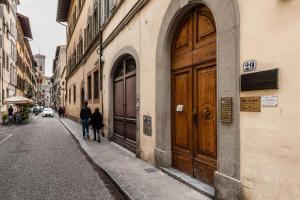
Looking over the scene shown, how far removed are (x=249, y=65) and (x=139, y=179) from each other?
3453 mm

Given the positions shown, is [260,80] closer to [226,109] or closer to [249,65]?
[249,65]

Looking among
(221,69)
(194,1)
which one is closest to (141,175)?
(221,69)

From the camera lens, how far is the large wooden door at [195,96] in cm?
593

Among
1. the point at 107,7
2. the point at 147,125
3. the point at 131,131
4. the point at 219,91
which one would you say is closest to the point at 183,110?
the point at 219,91

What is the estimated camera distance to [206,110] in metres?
6.05

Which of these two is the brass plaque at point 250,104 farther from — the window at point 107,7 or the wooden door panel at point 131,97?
the window at point 107,7

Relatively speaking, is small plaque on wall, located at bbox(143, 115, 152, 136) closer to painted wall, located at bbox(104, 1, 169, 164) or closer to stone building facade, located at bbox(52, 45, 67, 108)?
painted wall, located at bbox(104, 1, 169, 164)

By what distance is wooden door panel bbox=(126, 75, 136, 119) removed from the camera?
10.6 meters

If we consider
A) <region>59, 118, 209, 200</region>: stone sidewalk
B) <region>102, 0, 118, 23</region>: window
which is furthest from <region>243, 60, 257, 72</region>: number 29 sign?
<region>102, 0, 118, 23</region>: window

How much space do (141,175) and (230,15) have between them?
12.7 ft

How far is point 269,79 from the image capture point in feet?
13.6

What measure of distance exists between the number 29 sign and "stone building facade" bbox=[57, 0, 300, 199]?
0.5 inches

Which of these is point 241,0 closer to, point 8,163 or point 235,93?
point 235,93

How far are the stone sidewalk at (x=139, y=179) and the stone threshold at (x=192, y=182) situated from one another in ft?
0.23
